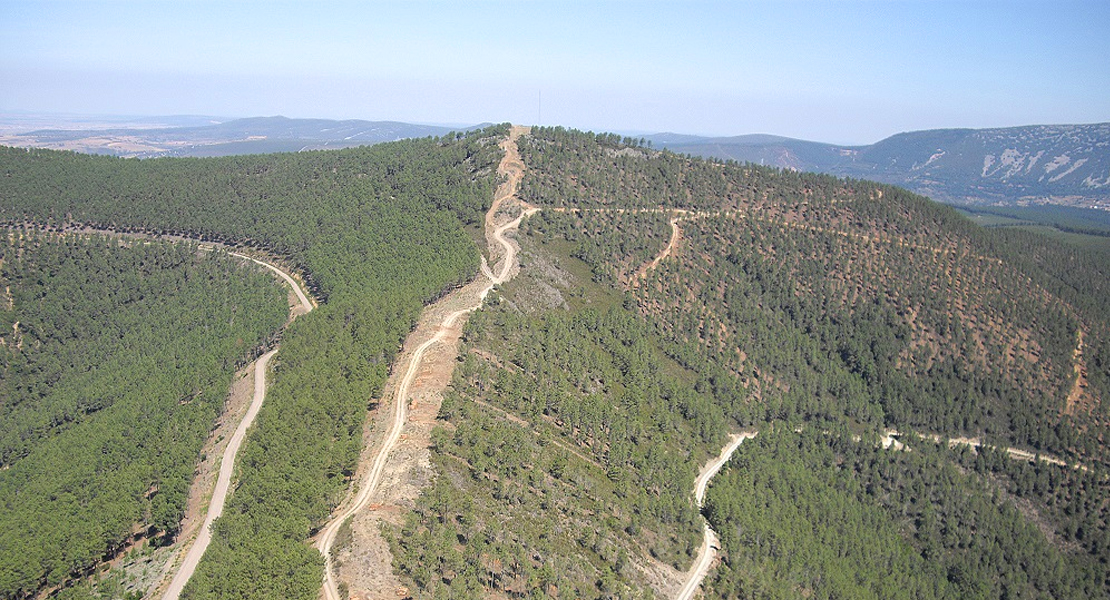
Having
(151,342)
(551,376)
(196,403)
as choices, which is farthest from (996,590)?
(151,342)

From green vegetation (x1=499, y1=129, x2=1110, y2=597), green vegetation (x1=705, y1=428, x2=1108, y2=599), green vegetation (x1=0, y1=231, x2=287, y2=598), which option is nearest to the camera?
green vegetation (x1=0, y1=231, x2=287, y2=598)

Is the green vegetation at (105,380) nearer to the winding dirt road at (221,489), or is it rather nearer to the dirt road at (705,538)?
the winding dirt road at (221,489)

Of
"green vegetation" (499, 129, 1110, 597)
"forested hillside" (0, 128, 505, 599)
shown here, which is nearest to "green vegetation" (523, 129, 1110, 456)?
"green vegetation" (499, 129, 1110, 597)

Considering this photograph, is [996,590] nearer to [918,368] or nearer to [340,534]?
[918,368]

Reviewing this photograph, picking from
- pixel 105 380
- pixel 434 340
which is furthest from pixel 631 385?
pixel 105 380

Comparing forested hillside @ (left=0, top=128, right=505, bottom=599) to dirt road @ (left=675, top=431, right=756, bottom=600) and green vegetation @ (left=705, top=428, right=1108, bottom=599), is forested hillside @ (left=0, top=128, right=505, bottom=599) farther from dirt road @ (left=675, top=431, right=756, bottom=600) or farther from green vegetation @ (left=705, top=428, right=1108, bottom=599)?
green vegetation @ (left=705, top=428, right=1108, bottom=599)

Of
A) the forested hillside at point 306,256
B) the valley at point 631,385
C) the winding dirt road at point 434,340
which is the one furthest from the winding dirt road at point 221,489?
the winding dirt road at point 434,340
